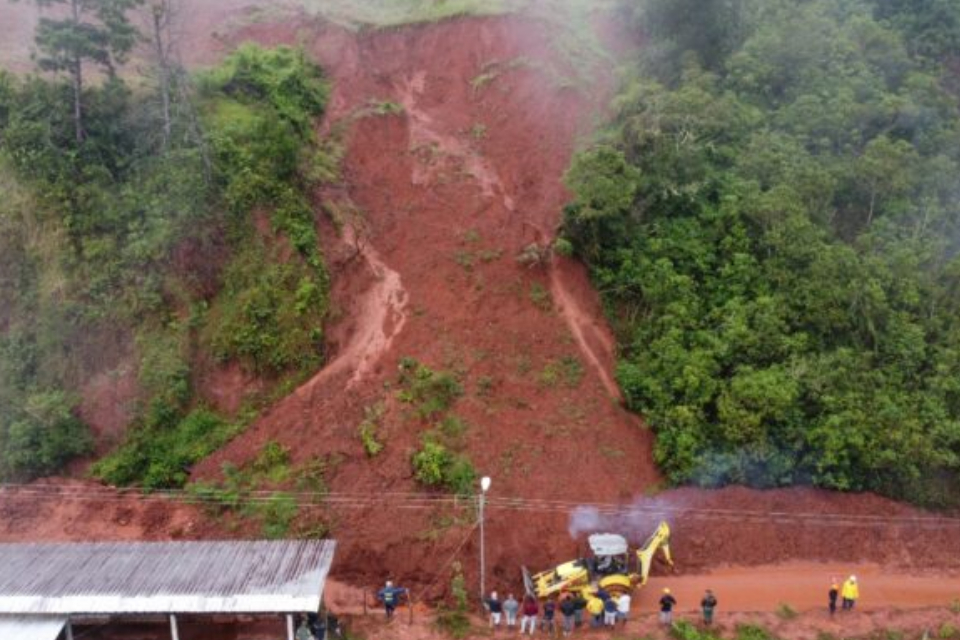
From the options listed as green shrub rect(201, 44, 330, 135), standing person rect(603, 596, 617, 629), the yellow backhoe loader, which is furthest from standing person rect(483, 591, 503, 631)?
green shrub rect(201, 44, 330, 135)

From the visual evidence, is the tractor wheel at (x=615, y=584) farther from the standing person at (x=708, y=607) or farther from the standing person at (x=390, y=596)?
the standing person at (x=390, y=596)

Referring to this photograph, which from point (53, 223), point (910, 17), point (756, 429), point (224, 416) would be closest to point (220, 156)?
point (53, 223)

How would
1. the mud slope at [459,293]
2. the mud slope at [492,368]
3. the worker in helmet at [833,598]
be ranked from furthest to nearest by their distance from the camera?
the mud slope at [459,293] < the mud slope at [492,368] < the worker in helmet at [833,598]

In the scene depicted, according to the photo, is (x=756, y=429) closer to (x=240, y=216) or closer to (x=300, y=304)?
(x=300, y=304)

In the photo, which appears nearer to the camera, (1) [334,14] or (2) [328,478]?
(2) [328,478]

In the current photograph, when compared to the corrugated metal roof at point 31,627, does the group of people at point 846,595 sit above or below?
below

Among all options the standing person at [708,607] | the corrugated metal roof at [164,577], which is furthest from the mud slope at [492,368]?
the corrugated metal roof at [164,577]
